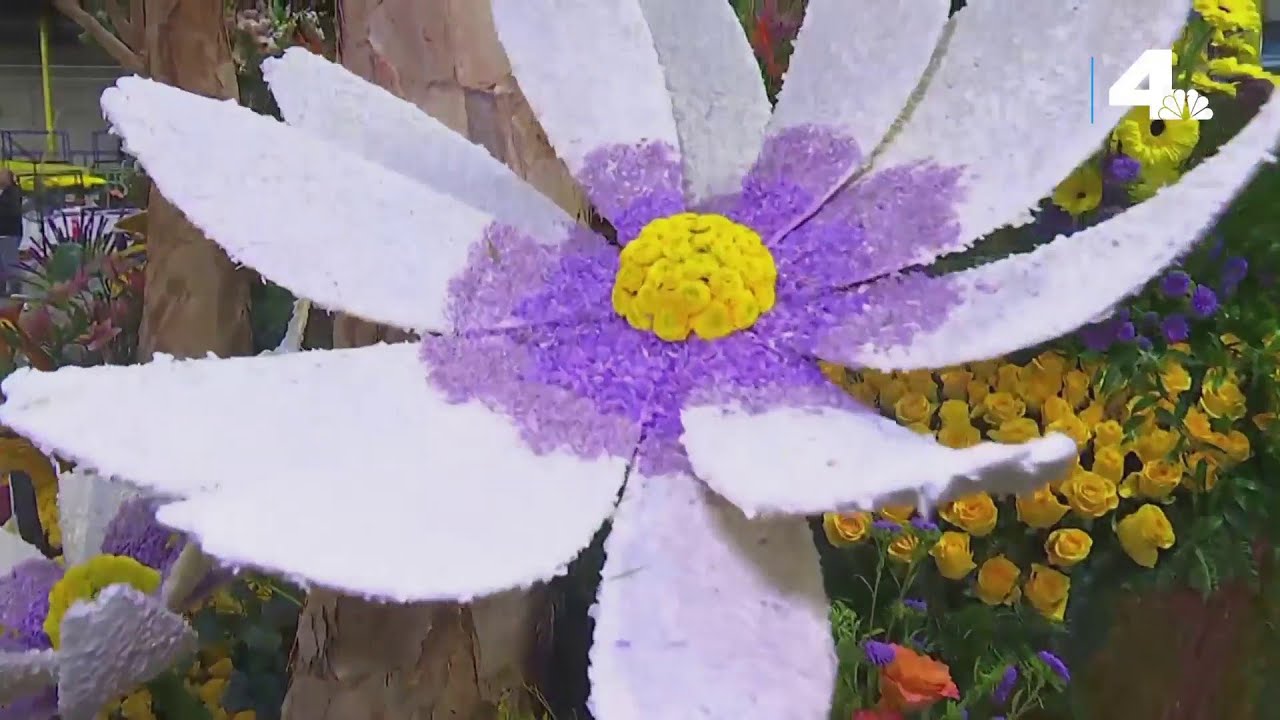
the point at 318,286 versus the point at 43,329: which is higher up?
the point at 318,286

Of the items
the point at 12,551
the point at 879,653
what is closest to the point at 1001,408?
the point at 879,653

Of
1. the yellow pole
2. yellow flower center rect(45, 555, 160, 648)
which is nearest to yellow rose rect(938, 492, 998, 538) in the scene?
yellow flower center rect(45, 555, 160, 648)

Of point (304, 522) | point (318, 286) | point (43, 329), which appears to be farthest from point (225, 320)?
point (304, 522)

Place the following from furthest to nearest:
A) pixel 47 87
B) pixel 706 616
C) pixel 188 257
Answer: pixel 47 87
pixel 188 257
pixel 706 616

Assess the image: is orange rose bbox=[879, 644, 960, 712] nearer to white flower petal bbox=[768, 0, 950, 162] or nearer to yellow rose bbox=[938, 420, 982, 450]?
yellow rose bbox=[938, 420, 982, 450]

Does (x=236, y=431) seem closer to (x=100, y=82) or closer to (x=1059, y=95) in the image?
(x=1059, y=95)

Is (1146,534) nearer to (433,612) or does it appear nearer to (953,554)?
(953,554)
